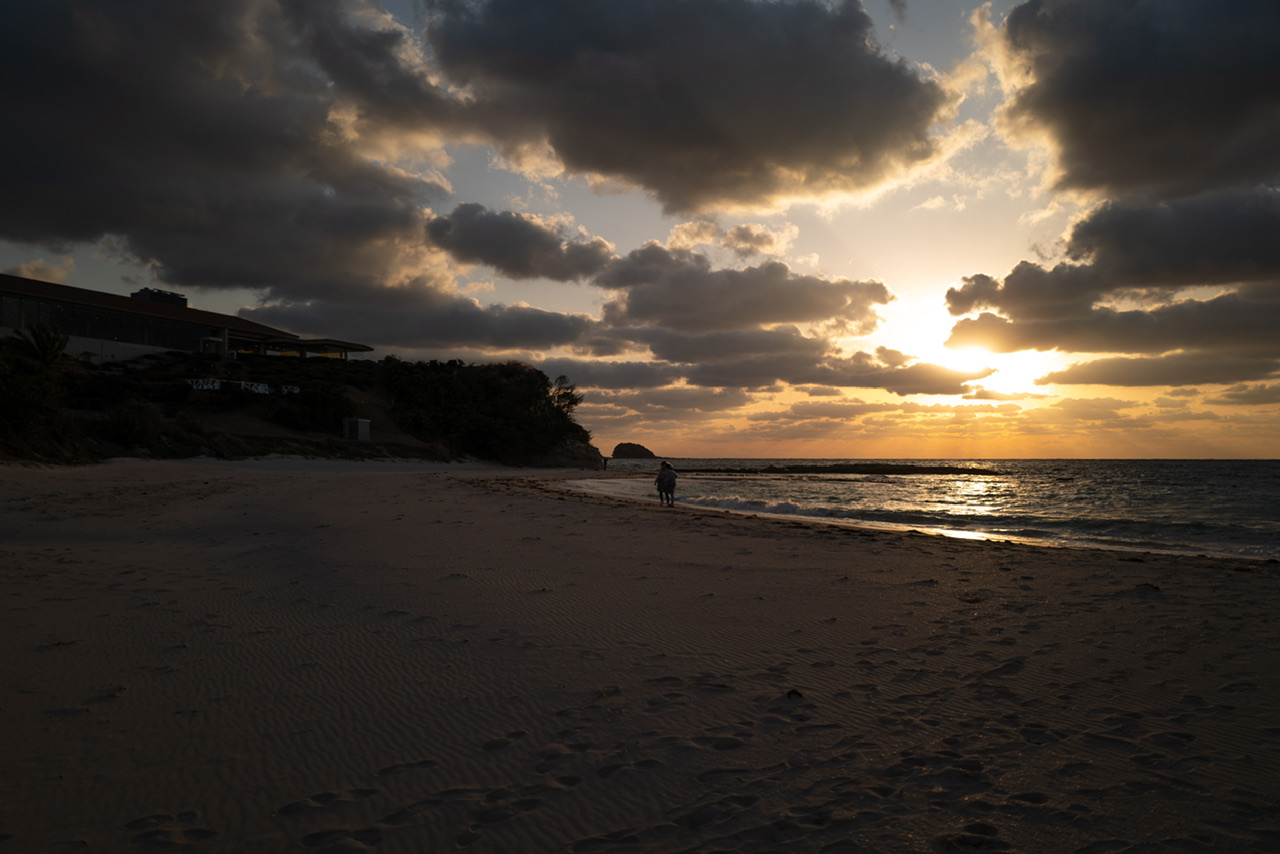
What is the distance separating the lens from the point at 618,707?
4234 millimetres

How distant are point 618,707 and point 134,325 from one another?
67.4 metres

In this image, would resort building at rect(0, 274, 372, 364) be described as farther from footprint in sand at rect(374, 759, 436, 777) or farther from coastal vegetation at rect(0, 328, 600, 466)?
footprint in sand at rect(374, 759, 436, 777)

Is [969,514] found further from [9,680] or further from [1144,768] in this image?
[9,680]

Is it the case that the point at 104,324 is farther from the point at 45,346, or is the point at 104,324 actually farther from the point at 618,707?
the point at 618,707

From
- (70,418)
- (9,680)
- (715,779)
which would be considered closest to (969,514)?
(715,779)

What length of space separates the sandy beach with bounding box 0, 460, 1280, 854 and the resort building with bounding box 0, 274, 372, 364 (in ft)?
159

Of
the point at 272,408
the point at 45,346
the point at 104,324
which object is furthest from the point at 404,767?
the point at 104,324

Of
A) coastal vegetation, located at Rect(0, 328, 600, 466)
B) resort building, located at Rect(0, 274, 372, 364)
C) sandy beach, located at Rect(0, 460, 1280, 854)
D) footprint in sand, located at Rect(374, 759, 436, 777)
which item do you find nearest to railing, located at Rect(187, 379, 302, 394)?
coastal vegetation, located at Rect(0, 328, 600, 466)

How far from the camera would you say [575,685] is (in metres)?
4.58

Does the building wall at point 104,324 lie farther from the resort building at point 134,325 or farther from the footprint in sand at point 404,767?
the footprint in sand at point 404,767

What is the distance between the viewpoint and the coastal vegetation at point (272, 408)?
2414cm

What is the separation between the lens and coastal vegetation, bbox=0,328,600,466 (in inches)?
950

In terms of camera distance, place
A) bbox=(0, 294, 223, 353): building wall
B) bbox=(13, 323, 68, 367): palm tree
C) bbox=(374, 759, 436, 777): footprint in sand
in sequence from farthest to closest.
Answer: bbox=(0, 294, 223, 353): building wall → bbox=(13, 323, 68, 367): palm tree → bbox=(374, 759, 436, 777): footprint in sand

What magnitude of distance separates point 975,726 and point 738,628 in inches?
93.2
